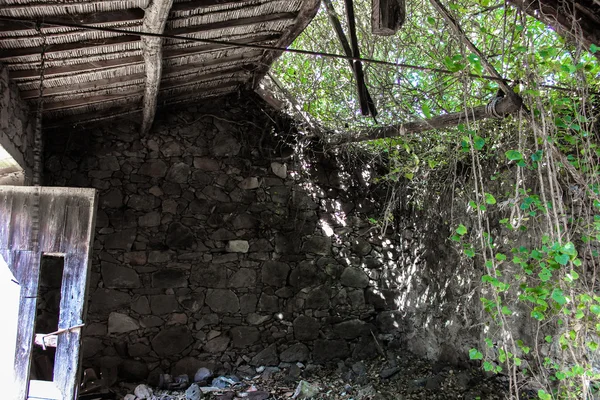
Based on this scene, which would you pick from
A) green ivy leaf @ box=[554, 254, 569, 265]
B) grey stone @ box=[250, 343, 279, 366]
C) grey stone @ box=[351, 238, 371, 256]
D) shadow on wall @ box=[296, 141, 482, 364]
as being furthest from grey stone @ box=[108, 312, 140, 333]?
green ivy leaf @ box=[554, 254, 569, 265]

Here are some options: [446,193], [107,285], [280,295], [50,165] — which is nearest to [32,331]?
[107,285]

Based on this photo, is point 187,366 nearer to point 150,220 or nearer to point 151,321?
point 151,321

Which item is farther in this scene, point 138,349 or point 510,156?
point 138,349

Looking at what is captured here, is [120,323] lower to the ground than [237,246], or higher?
lower

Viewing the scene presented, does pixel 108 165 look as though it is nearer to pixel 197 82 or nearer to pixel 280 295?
pixel 197 82

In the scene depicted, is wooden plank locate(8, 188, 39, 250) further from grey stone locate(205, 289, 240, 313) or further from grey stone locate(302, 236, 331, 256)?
grey stone locate(302, 236, 331, 256)

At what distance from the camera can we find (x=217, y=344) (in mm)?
4391

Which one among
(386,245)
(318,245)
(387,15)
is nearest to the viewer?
(387,15)

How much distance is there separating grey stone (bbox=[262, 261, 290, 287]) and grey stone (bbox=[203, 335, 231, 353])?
2.11 ft

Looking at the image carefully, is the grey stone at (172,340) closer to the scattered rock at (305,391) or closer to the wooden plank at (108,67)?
the scattered rock at (305,391)

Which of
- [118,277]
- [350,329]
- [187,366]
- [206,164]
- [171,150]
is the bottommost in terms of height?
[187,366]

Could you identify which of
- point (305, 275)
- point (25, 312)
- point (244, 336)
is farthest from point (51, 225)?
point (305, 275)

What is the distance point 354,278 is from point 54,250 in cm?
291

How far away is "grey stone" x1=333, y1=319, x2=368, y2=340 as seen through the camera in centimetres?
472
